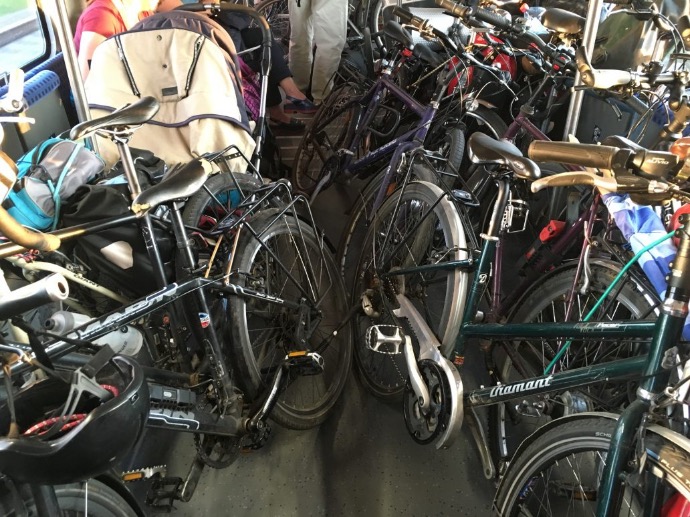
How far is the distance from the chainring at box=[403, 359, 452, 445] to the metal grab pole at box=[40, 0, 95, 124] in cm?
164

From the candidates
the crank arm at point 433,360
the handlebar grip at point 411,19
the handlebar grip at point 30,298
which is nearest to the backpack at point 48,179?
the handlebar grip at point 30,298

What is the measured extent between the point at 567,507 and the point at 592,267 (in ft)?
2.36

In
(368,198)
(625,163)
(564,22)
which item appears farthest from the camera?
(368,198)

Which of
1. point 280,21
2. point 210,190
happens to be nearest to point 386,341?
point 210,190

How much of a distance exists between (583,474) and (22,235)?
4.54 ft

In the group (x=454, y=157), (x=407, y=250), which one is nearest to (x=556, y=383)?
(x=407, y=250)

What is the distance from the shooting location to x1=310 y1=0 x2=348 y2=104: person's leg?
3.65 meters

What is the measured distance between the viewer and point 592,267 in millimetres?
1519

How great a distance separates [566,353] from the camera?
165 centimetres

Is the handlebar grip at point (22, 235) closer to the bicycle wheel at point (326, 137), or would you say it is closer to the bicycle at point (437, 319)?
the bicycle at point (437, 319)

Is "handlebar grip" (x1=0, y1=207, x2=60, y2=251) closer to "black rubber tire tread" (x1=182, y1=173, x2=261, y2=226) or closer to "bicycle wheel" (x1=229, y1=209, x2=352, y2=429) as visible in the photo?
"bicycle wheel" (x1=229, y1=209, x2=352, y2=429)

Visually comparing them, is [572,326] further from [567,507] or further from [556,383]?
[567,507]

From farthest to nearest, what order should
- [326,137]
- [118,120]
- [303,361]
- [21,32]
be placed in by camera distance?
[326,137] < [21,32] < [303,361] < [118,120]

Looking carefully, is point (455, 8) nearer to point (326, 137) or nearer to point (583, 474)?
point (326, 137)
